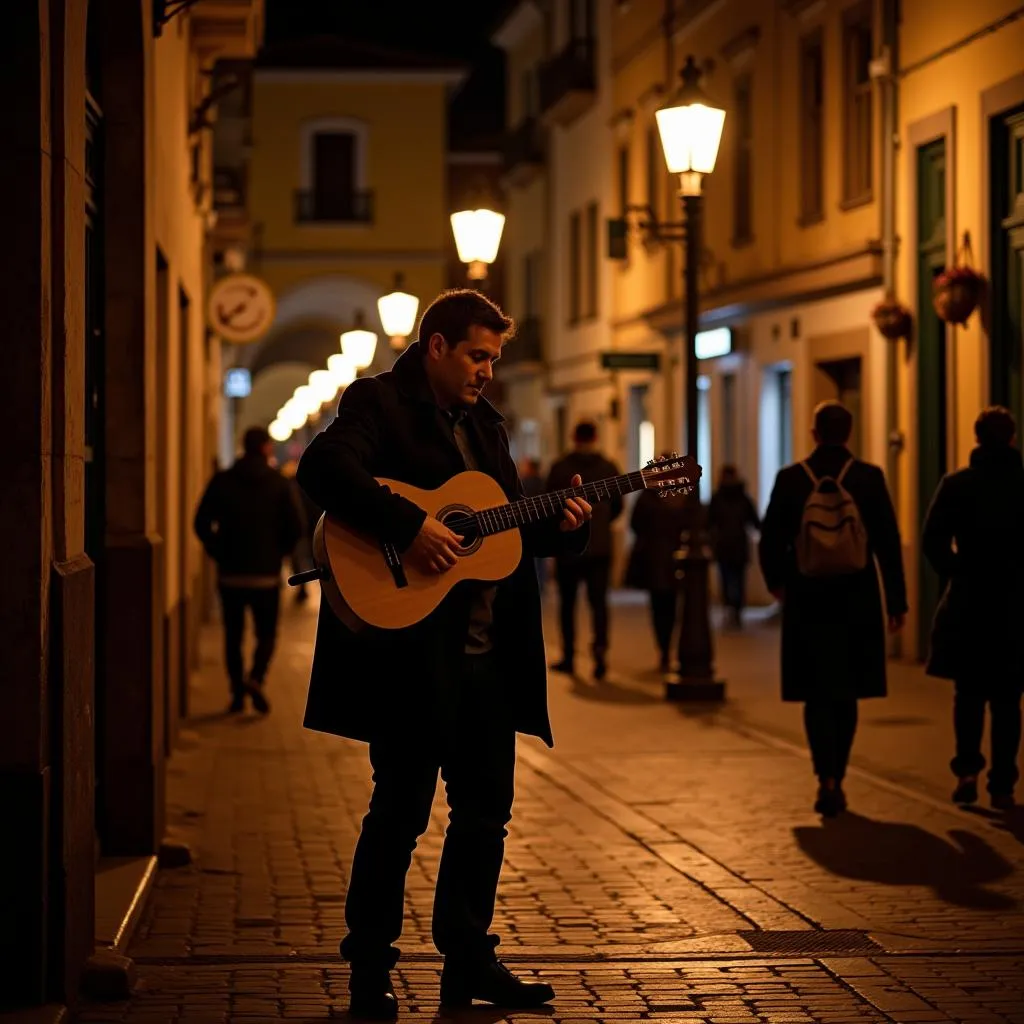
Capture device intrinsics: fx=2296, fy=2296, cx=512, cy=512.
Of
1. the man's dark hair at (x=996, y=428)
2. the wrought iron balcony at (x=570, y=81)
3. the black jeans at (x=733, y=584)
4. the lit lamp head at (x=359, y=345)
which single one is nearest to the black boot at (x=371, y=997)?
the man's dark hair at (x=996, y=428)

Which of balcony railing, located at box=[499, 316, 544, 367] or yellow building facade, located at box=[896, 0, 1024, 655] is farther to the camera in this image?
balcony railing, located at box=[499, 316, 544, 367]

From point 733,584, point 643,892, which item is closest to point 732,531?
point 733,584

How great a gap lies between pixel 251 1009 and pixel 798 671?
178 inches

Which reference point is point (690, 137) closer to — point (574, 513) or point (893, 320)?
point (893, 320)

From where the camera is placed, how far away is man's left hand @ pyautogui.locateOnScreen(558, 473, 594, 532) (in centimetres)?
628

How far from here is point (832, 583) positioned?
10.2 meters

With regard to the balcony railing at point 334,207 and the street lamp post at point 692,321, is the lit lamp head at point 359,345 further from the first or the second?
the balcony railing at point 334,207

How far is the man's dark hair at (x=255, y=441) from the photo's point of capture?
15703 mm

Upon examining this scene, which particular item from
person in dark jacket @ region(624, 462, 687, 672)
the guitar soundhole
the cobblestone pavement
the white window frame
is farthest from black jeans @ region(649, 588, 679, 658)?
the white window frame

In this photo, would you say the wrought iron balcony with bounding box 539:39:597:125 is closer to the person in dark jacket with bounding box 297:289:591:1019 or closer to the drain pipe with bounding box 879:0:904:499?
the drain pipe with bounding box 879:0:904:499

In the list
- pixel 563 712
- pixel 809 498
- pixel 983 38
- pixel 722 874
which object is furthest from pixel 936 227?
pixel 722 874

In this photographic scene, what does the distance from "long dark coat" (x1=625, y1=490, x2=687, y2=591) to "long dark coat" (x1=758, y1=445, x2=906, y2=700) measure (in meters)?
7.24

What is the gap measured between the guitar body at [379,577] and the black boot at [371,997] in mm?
962

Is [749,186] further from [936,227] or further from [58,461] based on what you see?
[58,461]
